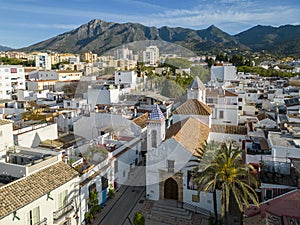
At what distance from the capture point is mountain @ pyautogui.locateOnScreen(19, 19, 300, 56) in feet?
108

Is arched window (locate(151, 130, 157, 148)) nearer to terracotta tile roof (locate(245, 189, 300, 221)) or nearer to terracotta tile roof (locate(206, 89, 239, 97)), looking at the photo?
terracotta tile roof (locate(245, 189, 300, 221))

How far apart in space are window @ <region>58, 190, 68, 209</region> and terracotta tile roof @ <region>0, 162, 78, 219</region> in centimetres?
60

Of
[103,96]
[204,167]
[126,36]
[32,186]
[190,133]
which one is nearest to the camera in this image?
[32,186]

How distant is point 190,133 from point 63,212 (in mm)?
9366

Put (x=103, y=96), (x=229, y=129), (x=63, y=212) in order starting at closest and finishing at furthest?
(x=63, y=212) < (x=229, y=129) < (x=103, y=96)

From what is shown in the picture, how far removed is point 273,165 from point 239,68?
6092 centimetres

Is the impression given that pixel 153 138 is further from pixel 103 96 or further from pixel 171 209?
pixel 103 96

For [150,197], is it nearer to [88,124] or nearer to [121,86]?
[88,124]

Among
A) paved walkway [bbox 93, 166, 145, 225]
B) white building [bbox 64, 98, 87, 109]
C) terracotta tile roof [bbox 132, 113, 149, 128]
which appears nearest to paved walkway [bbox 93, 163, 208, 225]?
paved walkway [bbox 93, 166, 145, 225]

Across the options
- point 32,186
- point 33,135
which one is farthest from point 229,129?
point 32,186

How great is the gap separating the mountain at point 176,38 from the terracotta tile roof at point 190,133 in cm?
859

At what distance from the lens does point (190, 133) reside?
1750 cm

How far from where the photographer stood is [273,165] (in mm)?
13992

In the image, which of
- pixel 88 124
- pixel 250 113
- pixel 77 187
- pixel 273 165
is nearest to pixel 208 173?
pixel 273 165
